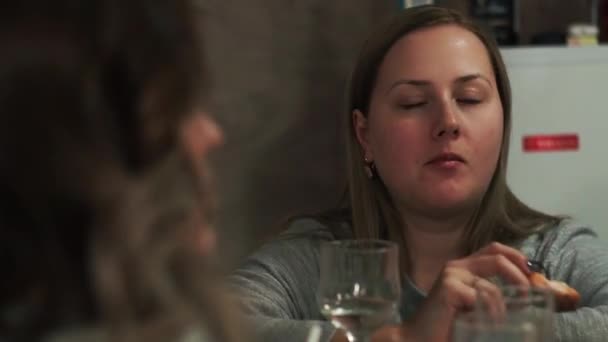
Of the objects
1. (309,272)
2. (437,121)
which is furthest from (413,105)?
(309,272)

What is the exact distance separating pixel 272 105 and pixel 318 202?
0.37 m

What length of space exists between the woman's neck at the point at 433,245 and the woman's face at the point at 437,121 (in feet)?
0.13

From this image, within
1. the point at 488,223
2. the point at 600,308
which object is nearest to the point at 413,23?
the point at 488,223

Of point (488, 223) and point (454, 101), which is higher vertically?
point (454, 101)

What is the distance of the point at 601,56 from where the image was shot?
2.42 metres

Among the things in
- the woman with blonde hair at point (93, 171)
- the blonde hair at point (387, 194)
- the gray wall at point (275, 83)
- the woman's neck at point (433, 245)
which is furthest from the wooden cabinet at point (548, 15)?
the woman with blonde hair at point (93, 171)

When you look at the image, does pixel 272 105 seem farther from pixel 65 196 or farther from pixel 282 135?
pixel 65 196

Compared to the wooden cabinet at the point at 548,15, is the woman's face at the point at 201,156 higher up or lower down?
A: higher up

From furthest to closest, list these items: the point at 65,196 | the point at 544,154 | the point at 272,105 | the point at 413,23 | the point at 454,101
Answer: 1. the point at 272,105
2. the point at 544,154
3. the point at 413,23
4. the point at 454,101
5. the point at 65,196

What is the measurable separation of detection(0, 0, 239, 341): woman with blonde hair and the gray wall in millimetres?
2338

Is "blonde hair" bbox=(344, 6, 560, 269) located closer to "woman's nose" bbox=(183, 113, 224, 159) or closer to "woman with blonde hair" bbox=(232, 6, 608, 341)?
"woman with blonde hair" bbox=(232, 6, 608, 341)

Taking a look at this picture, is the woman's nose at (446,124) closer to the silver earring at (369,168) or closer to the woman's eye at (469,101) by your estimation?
the woman's eye at (469,101)

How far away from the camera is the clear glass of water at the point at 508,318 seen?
3.06 ft

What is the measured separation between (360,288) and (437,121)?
53 centimetres
